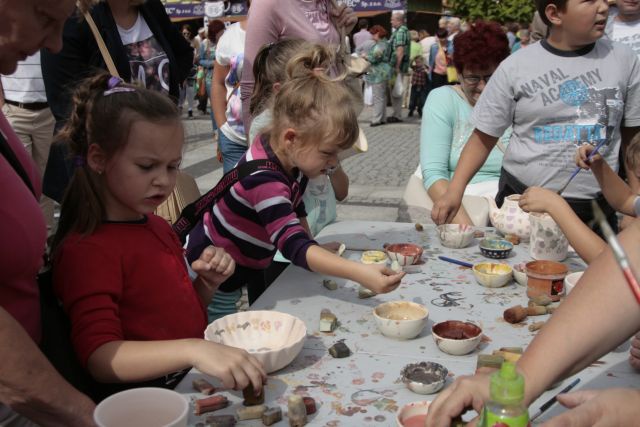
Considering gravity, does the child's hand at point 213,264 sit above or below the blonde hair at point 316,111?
below

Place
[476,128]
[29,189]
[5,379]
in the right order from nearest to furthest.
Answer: [5,379]
[29,189]
[476,128]

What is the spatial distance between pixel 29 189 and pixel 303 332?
731 mm

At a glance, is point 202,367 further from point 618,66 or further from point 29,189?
point 618,66

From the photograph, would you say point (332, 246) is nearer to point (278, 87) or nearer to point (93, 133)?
point (278, 87)

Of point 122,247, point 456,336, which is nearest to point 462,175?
point 456,336

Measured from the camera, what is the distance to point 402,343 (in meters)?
1.65

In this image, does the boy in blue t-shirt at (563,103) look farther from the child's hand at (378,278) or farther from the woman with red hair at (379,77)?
the woman with red hair at (379,77)

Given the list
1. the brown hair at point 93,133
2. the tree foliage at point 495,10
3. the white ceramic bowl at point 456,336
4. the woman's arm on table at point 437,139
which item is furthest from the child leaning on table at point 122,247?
Answer: the tree foliage at point 495,10

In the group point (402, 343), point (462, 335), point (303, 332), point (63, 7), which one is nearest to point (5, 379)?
point (303, 332)

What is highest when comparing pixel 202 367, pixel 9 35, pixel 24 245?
pixel 9 35

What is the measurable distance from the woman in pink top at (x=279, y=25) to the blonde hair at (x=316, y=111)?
996 millimetres

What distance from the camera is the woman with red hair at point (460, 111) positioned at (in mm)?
3275

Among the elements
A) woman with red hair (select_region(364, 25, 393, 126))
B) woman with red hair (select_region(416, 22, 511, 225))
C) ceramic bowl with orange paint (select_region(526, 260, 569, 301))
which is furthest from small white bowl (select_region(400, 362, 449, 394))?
woman with red hair (select_region(364, 25, 393, 126))

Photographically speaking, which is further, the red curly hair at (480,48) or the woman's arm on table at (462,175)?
the red curly hair at (480,48)
